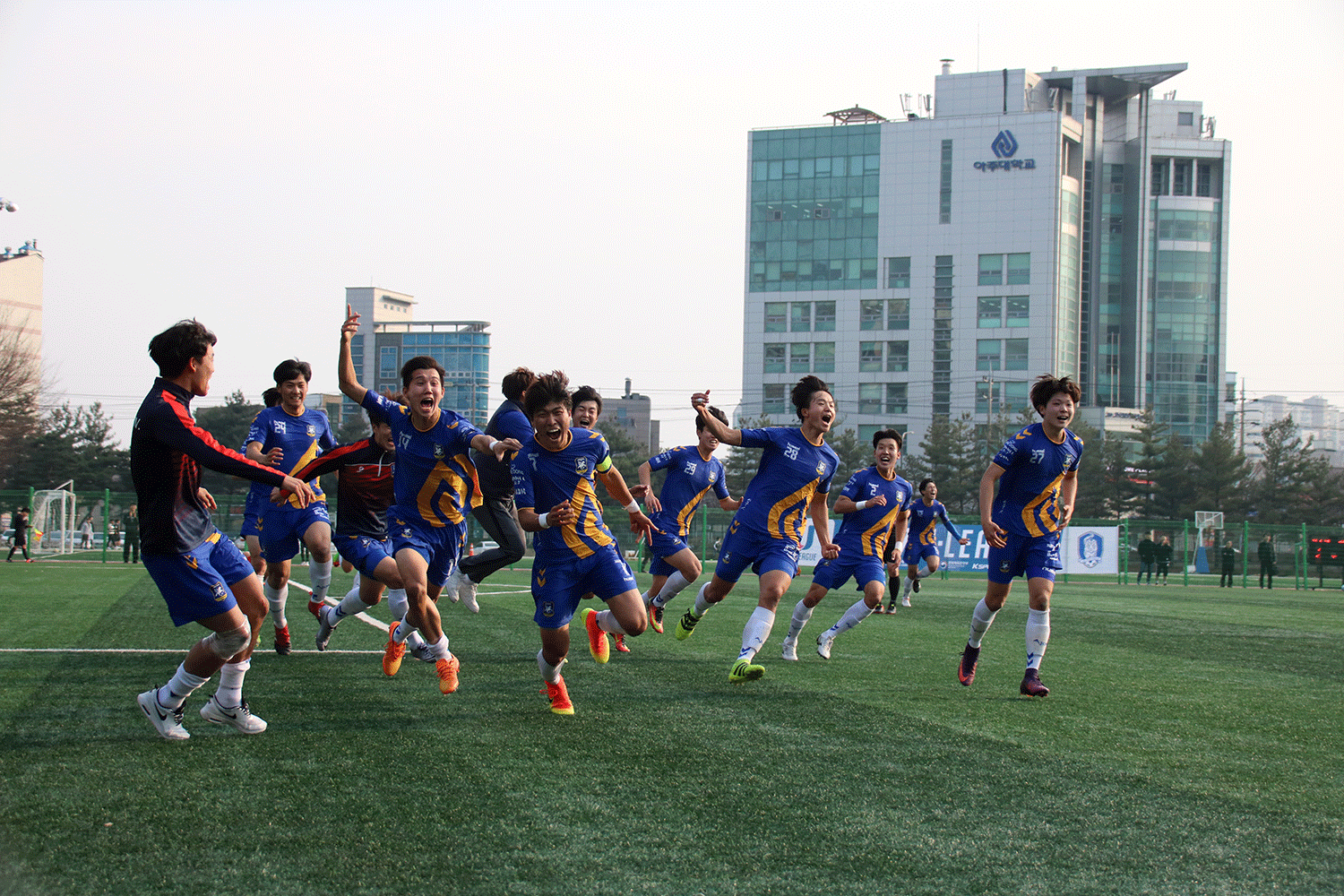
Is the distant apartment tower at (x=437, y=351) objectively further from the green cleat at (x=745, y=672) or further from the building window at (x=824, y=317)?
the green cleat at (x=745, y=672)

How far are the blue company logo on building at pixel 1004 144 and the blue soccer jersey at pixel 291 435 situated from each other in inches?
3491

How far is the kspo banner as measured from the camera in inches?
1272

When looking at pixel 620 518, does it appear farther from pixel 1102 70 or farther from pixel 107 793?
pixel 1102 70

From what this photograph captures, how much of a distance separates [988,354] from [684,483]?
85.8m

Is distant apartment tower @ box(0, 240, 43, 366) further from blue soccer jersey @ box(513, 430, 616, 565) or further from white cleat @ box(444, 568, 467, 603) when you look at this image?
blue soccer jersey @ box(513, 430, 616, 565)

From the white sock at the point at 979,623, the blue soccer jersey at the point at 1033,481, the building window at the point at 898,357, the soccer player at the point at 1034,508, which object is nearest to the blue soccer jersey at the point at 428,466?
the soccer player at the point at 1034,508

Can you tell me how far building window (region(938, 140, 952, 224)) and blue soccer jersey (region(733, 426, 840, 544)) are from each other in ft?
292

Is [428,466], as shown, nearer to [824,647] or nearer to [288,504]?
[288,504]

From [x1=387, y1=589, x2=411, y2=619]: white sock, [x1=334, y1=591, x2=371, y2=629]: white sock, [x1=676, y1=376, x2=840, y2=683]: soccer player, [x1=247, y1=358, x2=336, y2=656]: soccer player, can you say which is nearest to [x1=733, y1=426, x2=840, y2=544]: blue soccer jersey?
[x1=676, y1=376, x2=840, y2=683]: soccer player

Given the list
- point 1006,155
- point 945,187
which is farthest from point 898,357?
point 1006,155

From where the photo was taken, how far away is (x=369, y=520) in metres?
8.76

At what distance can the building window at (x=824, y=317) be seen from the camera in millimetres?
97500

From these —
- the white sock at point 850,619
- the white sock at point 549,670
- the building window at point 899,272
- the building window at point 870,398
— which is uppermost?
the building window at point 899,272

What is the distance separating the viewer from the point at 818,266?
→ 97.6 meters
